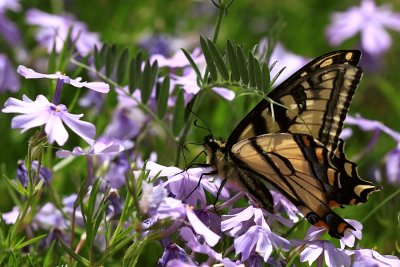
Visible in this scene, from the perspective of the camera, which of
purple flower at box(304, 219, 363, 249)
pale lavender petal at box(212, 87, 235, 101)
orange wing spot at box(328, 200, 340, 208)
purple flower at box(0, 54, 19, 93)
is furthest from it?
purple flower at box(0, 54, 19, 93)

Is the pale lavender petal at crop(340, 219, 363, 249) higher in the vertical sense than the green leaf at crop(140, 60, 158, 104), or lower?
lower

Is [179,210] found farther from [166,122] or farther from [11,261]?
[166,122]

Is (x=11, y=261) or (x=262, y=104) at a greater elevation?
(x=262, y=104)

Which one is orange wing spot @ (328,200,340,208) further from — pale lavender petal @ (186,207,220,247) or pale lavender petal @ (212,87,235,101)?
pale lavender petal @ (212,87,235,101)

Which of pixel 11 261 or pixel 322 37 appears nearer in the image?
pixel 11 261

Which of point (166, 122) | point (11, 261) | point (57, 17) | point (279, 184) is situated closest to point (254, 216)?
point (279, 184)

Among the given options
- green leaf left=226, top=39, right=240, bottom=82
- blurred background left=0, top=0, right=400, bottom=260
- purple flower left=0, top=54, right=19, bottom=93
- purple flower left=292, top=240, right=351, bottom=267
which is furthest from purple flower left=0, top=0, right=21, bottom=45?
purple flower left=292, top=240, right=351, bottom=267

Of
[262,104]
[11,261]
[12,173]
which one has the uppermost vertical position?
[262,104]

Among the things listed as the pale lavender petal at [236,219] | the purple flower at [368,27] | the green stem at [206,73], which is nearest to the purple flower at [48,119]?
the pale lavender petal at [236,219]
